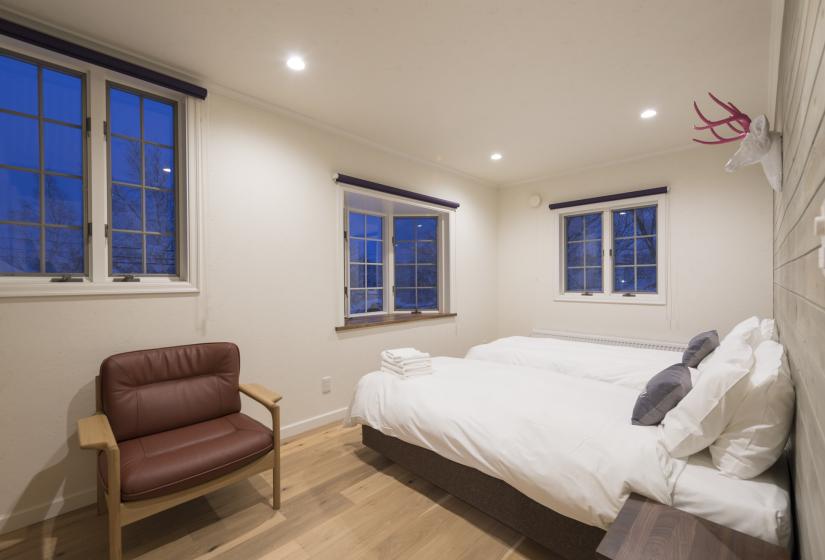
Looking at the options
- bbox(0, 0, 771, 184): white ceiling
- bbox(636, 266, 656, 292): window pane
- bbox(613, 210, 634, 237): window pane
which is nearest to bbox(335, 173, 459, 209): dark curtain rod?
bbox(0, 0, 771, 184): white ceiling

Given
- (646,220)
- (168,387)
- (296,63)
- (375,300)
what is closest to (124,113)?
(296,63)

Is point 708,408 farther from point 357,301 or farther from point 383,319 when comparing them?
point 357,301

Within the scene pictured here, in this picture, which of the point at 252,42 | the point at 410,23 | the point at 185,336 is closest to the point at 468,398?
the point at 185,336

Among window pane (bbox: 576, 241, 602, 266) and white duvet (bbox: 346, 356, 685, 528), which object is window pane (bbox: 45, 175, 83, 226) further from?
window pane (bbox: 576, 241, 602, 266)

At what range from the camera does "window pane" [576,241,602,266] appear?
460cm

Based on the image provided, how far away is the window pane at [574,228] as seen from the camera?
4777 mm

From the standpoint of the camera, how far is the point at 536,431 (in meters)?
1.77

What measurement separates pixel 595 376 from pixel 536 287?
231cm

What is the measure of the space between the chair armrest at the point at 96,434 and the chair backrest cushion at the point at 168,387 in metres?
0.12

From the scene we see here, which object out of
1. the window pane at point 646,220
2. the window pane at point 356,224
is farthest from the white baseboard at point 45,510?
the window pane at point 646,220

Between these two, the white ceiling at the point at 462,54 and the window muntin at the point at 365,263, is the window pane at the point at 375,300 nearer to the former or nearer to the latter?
the window muntin at the point at 365,263

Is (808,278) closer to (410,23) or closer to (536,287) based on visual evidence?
(410,23)

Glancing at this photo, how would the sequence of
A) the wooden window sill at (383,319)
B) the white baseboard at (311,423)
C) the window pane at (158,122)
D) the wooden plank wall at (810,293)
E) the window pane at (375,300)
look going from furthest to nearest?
1. the window pane at (375,300)
2. the wooden window sill at (383,319)
3. the white baseboard at (311,423)
4. the window pane at (158,122)
5. the wooden plank wall at (810,293)

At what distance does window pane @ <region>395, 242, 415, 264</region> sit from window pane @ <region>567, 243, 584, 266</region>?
2035mm
